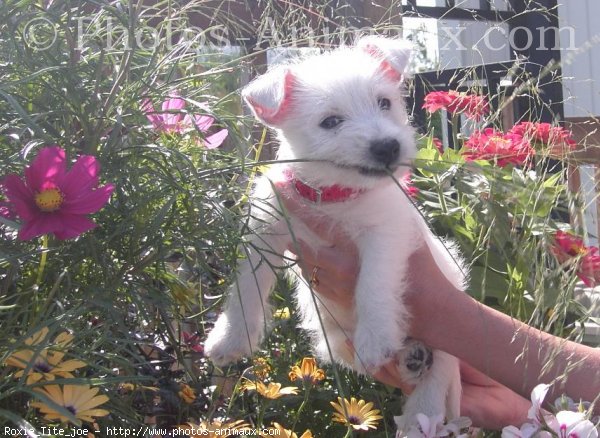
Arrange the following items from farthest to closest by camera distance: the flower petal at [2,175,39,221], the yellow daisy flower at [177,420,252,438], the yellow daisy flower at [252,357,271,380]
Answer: the yellow daisy flower at [252,357,271,380]
the yellow daisy flower at [177,420,252,438]
the flower petal at [2,175,39,221]

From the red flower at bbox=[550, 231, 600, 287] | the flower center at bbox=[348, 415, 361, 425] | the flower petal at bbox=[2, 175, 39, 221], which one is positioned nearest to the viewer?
the flower petal at bbox=[2, 175, 39, 221]

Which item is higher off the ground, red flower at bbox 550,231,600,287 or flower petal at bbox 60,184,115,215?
flower petal at bbox 60,184,115,215

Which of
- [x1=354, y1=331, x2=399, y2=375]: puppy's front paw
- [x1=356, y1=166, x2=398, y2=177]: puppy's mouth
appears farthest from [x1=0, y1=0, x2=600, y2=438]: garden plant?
[x1=356, y1=166, x2=398, y2=177]: puppy's mouth

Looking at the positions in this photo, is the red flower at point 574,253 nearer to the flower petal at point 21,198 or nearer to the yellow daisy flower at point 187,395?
the yellow daisy flower at point 187,395

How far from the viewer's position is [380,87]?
186cm

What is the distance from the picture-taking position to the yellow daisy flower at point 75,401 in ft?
3.03

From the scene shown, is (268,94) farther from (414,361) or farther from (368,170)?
(414,361)

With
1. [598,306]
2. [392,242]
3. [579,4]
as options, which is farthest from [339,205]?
[579,4]

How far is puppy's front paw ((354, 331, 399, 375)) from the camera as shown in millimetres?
1617

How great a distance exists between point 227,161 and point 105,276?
0.42 metres

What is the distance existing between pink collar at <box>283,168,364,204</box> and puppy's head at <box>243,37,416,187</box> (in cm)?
4

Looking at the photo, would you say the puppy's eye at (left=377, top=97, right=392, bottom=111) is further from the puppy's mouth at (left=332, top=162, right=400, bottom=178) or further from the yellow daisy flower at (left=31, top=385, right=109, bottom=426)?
the yellow daisy flower at (left=31, top=385, right=109, bottom=426)

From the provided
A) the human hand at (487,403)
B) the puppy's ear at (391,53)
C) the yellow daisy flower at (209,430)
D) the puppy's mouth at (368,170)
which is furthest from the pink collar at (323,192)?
the yellow daisy flower at (209,430)

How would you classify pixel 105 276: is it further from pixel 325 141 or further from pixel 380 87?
pixel 380 87
